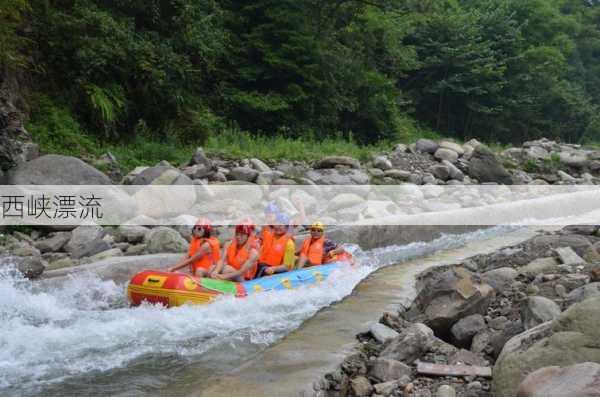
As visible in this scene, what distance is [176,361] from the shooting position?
5.33 meters

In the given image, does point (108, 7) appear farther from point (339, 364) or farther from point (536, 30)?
point (536, 30)

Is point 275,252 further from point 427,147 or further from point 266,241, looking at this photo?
point 427,147

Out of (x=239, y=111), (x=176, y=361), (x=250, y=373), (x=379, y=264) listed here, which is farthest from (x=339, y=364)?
(x=239, y=111)

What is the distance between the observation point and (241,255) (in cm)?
814

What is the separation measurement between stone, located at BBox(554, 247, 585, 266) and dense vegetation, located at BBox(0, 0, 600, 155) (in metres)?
9.80

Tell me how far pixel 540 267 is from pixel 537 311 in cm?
270

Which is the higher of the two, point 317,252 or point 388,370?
point 388,370

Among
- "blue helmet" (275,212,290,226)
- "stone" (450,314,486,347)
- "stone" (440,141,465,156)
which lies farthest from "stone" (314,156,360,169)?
"stone" (450,314,486,347)

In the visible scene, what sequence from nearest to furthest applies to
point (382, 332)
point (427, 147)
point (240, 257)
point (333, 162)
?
point (382, 332) < point (240, 257) < point (333, 162) < point (427, 147)

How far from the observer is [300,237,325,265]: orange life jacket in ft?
29.1

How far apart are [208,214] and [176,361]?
6038 millimetres

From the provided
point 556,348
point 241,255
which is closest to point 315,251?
point 241,255

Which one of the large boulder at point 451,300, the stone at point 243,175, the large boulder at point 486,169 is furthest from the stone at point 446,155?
the large boulder at point 451,300

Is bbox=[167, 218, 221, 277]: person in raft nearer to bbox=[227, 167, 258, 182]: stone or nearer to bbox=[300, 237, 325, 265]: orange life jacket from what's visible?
bbox=[300, 237, 325, 265]: orange life jacket
